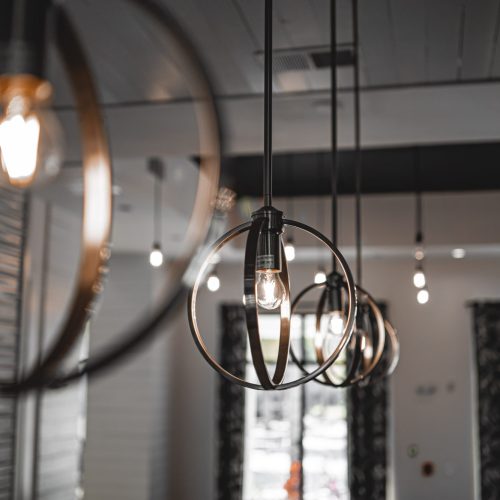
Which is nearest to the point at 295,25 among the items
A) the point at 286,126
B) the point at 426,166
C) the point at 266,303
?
the point at 286,126

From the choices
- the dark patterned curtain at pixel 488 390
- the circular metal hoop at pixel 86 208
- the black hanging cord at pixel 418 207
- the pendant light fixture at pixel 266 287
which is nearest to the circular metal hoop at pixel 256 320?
the pendant light fixture at pixel 266 287

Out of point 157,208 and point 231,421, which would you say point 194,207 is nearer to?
point 157,208

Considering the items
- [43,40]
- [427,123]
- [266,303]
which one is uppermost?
[427,123]

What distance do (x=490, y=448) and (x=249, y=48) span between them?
5443 millimetres

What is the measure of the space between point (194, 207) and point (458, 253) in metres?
6.79

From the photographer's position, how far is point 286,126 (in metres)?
3.55

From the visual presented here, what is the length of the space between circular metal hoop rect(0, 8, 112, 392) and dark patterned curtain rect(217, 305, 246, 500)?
6.96 meters

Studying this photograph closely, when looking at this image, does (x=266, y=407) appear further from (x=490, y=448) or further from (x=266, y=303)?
(x=266, y=303)

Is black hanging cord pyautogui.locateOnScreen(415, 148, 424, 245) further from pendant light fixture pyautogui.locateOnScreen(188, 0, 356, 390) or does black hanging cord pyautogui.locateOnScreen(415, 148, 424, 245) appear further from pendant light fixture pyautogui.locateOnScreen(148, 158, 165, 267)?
pendant light fixture pyautogui.locateOnScreen(188, 0, 356, 390)

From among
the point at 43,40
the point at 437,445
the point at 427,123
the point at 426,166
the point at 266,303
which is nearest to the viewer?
the point at 43,40

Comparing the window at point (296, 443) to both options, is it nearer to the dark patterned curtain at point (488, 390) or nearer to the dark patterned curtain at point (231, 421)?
the dark patterned curtain at point (231, 421)

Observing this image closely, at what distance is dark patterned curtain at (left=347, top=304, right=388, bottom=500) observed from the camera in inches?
284

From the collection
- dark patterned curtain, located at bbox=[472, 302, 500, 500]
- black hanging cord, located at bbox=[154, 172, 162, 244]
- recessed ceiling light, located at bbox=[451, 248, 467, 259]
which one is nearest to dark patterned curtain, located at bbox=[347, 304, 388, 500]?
dark patterned curtain, located at bbox=[472, 302, 500, 500]

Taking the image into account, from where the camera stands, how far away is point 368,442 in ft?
23.9
